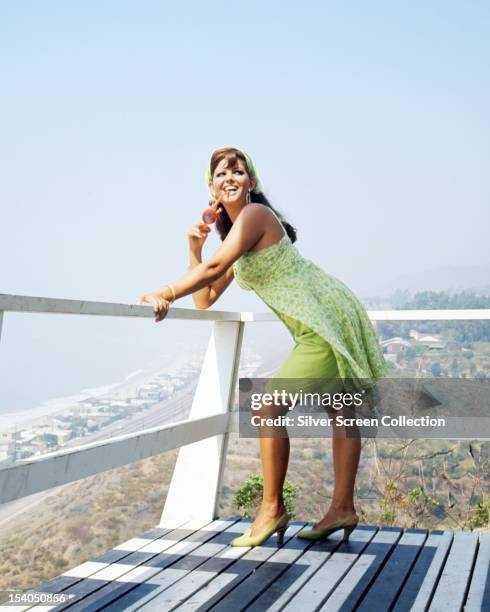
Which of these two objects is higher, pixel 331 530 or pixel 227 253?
pixel 227 253

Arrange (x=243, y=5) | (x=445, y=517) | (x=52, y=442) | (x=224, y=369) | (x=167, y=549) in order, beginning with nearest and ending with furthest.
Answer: (x=52, y=442) < (x=167, y=549) < (x=224, y=369) < (x=445, y=517) < (x=243, y=5)

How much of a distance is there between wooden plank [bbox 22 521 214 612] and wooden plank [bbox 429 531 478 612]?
0.82 metres

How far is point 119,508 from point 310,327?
57.7 inches

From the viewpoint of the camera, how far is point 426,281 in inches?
1124

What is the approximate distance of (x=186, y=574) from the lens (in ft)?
7.24

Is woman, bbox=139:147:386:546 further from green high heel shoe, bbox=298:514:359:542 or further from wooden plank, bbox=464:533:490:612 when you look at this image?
wooden plank, bbox=464:533:490:612

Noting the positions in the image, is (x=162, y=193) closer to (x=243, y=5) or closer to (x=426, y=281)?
(x=243, y=5)

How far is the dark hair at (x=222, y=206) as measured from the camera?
2.70m

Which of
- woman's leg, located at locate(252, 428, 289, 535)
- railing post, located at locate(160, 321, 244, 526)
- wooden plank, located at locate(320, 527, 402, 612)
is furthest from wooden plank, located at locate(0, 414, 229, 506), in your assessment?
wooden plank, located at locate(320, 527, 402, 612)

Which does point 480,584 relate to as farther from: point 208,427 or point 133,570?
point 208,427

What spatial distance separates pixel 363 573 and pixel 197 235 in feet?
3.77

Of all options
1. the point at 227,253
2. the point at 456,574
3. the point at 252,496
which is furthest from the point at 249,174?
the point at 252,496

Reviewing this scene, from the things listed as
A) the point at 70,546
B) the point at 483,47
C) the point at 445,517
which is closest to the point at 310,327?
the point at 70,546

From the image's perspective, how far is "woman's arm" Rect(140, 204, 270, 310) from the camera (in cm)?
238
